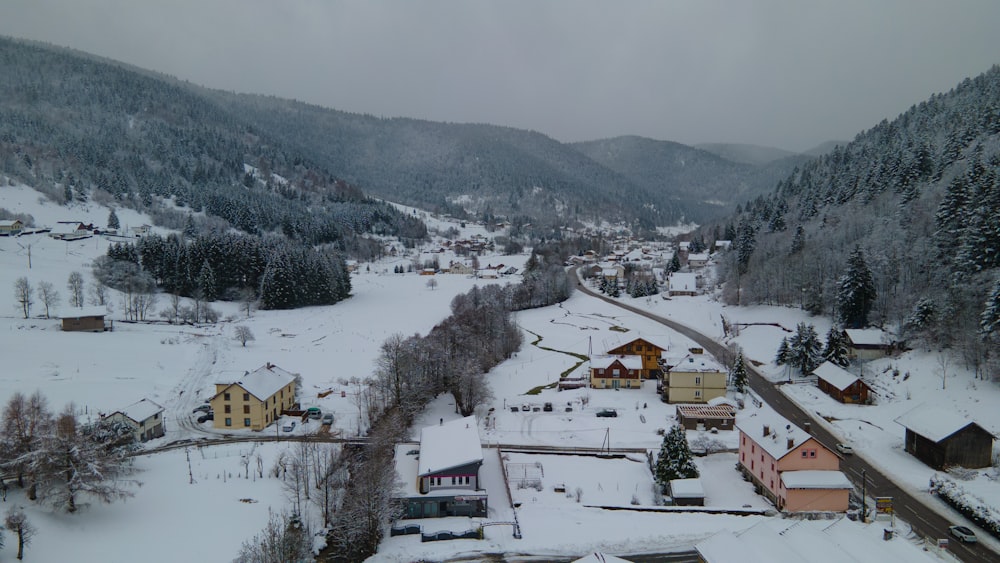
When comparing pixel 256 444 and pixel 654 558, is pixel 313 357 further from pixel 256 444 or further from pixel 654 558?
pixel 654 558

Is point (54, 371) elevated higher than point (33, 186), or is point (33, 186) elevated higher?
point (33, 186)

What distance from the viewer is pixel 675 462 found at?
28.2 meters

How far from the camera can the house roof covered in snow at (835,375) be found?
39.0m

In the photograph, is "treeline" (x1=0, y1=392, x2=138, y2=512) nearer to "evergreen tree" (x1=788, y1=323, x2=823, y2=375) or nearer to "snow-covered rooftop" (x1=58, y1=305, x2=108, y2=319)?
"snow-covered rooftop" (x1=58, y1=305, x2=108, y2=319)

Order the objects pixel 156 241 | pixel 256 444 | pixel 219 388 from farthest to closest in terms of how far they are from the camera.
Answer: pixel 156 241 < pixel 219 388 < pixel 256 444

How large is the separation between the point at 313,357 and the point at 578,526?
3517 cm

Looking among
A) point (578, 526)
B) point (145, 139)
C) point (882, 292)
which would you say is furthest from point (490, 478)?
point (145, 139)

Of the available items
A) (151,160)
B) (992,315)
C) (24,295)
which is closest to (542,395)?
(992,315)

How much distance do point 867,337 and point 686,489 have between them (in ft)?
93.6

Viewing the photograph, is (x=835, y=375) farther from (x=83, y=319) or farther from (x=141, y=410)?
(x=83, y=319)

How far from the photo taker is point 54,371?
1576 inches

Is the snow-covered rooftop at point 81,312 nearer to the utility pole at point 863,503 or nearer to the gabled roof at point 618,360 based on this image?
the gabled roof at point 618,360

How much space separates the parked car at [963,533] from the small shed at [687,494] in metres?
10.1

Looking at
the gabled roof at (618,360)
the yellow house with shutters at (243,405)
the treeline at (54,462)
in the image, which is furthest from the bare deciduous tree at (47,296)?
the gabled roof at (618,360)
